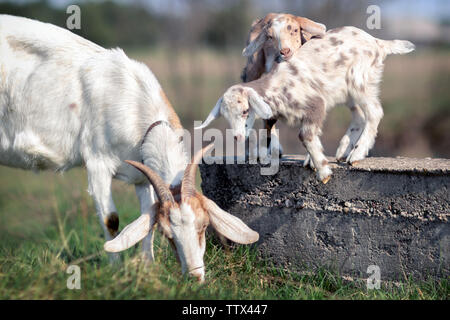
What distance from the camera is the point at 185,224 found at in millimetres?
3674

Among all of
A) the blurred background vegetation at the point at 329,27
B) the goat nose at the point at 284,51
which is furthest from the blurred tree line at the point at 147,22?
the goat nose at the point at 284,51

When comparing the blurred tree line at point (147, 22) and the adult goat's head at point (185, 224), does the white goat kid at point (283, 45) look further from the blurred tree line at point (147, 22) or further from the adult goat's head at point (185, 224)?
the blurred tree line at point (147, 22)

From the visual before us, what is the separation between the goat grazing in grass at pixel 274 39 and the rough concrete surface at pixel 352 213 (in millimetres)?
430

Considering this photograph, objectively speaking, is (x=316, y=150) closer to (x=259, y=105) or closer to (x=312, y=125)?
(x=312, y=125)

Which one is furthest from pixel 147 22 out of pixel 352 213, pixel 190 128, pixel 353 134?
pixel 352 213

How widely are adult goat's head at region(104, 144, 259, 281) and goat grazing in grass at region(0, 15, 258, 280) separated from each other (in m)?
0.01

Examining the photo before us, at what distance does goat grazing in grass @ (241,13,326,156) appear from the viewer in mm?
4090

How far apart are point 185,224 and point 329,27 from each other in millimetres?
8929

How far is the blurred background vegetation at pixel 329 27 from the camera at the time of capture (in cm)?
1219
